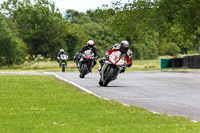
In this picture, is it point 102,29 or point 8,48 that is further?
point 102,29

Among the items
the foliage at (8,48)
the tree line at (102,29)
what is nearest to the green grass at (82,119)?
the tree line at (102,29)

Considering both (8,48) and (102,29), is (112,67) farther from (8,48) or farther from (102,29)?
(102,29)

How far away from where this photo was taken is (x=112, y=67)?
65.8 ft

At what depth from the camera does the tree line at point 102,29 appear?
46.9 metres

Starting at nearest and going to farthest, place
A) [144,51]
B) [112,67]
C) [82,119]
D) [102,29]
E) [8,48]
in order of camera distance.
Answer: [82,119] → [112,67] → [8,48] → [102,29] → [144,51]

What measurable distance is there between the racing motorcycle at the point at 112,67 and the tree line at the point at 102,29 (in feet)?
78.0

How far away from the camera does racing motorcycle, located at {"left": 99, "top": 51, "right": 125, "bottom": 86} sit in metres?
19.6

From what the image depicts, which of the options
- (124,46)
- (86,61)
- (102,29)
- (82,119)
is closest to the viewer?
(82,119)

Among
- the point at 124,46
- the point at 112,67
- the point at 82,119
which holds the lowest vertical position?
the point at 82,119

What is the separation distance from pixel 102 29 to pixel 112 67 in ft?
307

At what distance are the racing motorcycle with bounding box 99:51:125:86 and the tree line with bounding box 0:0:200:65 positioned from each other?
78.0 feet

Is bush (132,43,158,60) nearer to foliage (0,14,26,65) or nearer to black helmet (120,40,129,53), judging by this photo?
foliage (0,14,26,65)

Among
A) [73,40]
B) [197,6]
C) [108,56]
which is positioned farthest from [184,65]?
[73,40]

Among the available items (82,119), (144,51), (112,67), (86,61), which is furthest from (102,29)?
(82,119)
